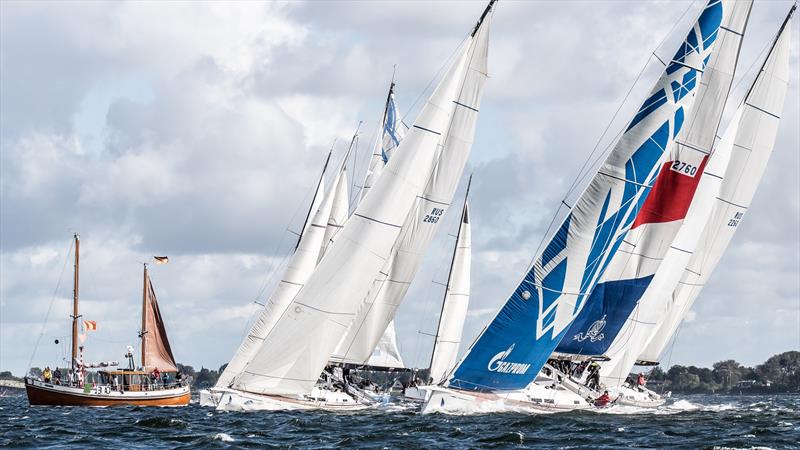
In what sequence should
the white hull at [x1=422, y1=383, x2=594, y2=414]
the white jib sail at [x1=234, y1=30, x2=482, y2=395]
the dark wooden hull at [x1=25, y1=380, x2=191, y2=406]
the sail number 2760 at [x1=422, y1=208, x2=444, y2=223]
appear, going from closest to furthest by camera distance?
the white hull at [x1=422, y1=383, x2=594, y2=414]
the white jib sail at [x1=234, y1=30, x2=482, y2=395]
the sail number 2760 at [x1=422, y1=208, x2=444, y2=223]
the dark wooden hull at [x1=25, y1=380, x2=191, y2=406]

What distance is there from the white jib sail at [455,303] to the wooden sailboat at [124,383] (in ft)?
53.1

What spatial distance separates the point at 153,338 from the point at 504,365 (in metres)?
43.1

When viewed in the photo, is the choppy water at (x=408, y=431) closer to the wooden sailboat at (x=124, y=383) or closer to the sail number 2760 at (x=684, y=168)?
the sail number 2760 at (x=684, y=168)

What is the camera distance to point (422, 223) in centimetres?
5528

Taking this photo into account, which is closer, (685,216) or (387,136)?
(685,216)

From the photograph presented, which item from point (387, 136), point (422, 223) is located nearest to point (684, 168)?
point (422, 223)

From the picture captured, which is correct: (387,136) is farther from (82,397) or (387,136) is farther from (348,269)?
(82,397)

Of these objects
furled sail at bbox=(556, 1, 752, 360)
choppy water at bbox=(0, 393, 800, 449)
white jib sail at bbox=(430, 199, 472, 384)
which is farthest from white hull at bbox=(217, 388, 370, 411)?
white jib sail at bbox=(430, 199, 472, 384)

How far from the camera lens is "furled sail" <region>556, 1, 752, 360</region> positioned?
173 ft

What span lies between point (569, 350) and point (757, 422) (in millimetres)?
7834

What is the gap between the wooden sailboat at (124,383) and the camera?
78562mm

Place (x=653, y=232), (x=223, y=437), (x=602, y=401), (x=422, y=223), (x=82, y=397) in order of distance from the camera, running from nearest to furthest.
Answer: (x=223, y=437) → (x=602, y=401) → (x=653, y=232) → (x=422, y=223) → (x=82, y=397)

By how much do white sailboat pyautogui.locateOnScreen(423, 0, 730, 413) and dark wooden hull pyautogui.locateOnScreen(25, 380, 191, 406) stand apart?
35.1 metres

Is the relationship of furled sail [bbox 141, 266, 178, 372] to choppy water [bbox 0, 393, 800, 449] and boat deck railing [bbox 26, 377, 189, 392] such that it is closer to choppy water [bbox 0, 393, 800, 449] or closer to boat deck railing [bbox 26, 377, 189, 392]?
boat deck railing [bbox 26, 377, 189, 392]
